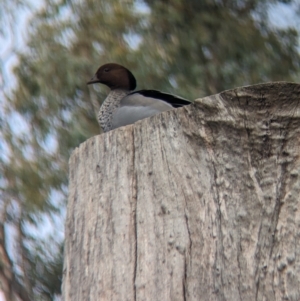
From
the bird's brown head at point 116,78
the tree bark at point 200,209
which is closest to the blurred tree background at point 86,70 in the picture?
the bird's brown head at point 116,78

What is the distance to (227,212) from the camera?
177 cm

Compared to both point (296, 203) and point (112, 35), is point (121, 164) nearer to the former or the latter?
point (296, 203)

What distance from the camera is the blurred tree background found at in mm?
6645

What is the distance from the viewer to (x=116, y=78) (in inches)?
199

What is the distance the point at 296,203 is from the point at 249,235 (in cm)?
14

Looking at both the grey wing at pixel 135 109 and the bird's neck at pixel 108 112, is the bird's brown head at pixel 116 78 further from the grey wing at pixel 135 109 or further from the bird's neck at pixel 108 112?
the grey wing at pixel 135 109

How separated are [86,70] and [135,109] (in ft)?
10.7

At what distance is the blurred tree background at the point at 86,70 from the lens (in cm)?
664

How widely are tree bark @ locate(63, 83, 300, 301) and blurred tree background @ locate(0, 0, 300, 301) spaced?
4.50 m

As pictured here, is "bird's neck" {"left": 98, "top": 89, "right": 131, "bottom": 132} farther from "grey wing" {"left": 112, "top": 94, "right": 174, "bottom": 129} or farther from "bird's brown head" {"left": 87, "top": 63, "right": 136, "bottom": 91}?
"bird's brown head" {"left": 87, "top": 63, "right": 136, "bottom": 91}

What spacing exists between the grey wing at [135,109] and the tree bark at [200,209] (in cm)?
166

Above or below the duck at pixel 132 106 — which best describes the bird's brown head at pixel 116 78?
below

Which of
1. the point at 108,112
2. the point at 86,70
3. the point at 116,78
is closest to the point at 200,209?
the point at 108,112

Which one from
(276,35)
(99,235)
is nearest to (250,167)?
(99,235)
